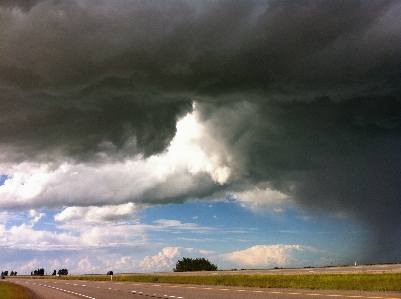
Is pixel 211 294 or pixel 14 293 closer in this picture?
pixel 211 294

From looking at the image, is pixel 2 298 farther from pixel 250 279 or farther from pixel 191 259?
pixel 191 259

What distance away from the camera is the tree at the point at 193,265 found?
11600cm

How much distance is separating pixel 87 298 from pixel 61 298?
336 centimetres

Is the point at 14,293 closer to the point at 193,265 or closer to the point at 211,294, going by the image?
the point at 211,294

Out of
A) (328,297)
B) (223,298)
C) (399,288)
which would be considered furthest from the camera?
(399,288)

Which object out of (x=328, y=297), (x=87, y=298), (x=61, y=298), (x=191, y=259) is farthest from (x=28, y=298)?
(x=191, y=259)

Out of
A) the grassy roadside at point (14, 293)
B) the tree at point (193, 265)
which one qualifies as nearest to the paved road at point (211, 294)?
the grassy roadside at point (14, 293)

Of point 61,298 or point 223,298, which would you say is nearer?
point 223,298

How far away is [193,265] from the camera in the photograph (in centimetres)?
11731

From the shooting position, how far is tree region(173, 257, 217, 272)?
11600 centimetres

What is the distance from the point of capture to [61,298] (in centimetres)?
3030

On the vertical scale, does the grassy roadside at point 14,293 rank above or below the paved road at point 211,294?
below

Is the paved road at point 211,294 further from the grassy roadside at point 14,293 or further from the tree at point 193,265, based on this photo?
the tree at point 193,265

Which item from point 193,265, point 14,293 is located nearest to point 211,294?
point 14,293
